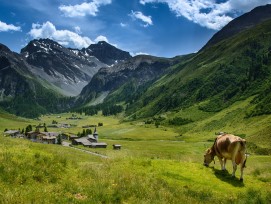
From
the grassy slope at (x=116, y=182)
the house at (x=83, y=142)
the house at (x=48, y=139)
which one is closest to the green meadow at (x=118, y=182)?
the grassy slope at (x=116, y=182)

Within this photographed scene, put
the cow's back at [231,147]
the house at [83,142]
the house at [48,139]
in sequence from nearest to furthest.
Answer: the cow's back at [231,147], the house at [83,142], the house at [48,139]

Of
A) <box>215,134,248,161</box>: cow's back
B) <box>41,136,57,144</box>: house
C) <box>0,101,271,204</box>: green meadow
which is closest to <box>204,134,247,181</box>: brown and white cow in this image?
<box>215,134,248,161</box>: cow's back

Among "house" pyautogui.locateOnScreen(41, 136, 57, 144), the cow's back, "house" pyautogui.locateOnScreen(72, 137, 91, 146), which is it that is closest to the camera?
the cow's back

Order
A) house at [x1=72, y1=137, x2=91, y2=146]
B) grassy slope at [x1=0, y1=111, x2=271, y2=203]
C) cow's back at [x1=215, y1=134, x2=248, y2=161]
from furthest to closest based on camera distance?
house at [x1=72, y1=137, x2=91, y2=146]
cow's back at [x1=215, y1=134, x2=248, y2=161]
grassy slope at [x1=0, y1=111, x2=271, y2=203]

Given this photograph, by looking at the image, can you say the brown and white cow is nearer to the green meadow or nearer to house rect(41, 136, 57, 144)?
the green meadow

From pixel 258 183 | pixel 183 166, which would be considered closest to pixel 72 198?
pixel 183 166

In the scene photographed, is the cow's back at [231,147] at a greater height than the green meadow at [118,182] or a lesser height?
greater

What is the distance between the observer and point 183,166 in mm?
26000

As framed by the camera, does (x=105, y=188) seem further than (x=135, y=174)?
No

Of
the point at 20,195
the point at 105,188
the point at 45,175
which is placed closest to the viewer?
the point at 20,195

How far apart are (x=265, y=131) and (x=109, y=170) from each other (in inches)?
5605

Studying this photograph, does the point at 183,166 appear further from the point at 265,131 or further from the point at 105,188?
the point at 265,131

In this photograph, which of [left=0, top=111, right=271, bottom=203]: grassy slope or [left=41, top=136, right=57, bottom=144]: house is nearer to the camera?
[left=0, top=111, right=271, bottom=203]: grassy slope

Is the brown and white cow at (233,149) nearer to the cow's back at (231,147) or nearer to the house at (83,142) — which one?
the cow's back at (231,147)
